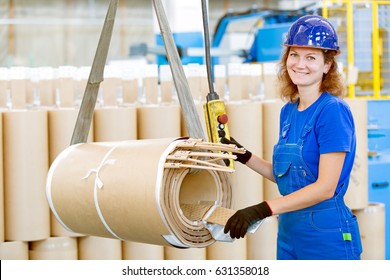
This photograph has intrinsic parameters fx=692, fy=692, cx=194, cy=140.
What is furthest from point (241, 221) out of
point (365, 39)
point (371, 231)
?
point (365, 39)

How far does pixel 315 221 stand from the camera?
224 centimetres

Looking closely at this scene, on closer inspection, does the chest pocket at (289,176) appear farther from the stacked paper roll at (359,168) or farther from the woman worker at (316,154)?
the stacked paper roll at (359,168)

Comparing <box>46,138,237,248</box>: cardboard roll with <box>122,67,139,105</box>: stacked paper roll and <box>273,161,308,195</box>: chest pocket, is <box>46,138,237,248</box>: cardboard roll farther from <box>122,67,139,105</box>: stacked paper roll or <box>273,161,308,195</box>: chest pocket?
<box>122,67,139,105</box>: stacked paper roll

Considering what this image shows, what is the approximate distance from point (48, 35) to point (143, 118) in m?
10.7

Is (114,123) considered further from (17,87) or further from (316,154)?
(316,154)

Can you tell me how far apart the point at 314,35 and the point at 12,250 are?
165 cm

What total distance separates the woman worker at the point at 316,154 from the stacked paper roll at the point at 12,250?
1.22 metres

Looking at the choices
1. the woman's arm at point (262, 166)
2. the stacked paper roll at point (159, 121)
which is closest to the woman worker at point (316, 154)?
the woman's arm at point (262, 166)

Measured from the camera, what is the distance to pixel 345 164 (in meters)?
2.20

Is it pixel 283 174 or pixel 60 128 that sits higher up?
pixel 60 128

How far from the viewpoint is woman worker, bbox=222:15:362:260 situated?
2131mm

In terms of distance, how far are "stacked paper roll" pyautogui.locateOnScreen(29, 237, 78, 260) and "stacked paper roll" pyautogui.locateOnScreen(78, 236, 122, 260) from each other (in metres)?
0.07

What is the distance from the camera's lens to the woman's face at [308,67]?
2.23 meters
